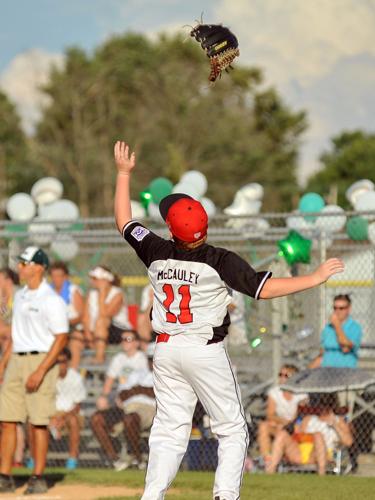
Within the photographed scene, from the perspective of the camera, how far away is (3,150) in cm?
4325

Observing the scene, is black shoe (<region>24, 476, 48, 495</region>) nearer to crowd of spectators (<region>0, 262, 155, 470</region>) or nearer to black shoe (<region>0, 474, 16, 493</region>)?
black shoe (<region>0, 474, 16, 493</region>)

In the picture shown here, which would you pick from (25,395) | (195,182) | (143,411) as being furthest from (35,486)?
(195,182)

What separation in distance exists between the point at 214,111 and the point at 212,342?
41.4 m

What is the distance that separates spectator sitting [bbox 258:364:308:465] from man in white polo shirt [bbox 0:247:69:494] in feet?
9.01

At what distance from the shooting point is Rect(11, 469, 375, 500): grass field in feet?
29.0

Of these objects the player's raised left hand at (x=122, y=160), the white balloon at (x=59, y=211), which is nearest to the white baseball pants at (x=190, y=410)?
the player's raised left hand at (x=122, y=160)

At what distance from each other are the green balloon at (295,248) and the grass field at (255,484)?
228cm

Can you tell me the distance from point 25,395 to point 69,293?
3.73 metres

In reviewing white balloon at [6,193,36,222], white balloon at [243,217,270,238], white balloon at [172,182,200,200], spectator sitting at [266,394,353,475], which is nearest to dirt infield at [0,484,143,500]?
spectator sitting at [266,394,353,475]

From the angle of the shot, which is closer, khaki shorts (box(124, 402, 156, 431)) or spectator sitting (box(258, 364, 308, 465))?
spectator sitting (box(258, 364, 308, 465))

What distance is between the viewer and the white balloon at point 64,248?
13.5 metres

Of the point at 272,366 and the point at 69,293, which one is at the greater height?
the point at 69,293

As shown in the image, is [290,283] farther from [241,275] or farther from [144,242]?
[144,242]

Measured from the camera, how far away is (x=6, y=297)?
1268cm
